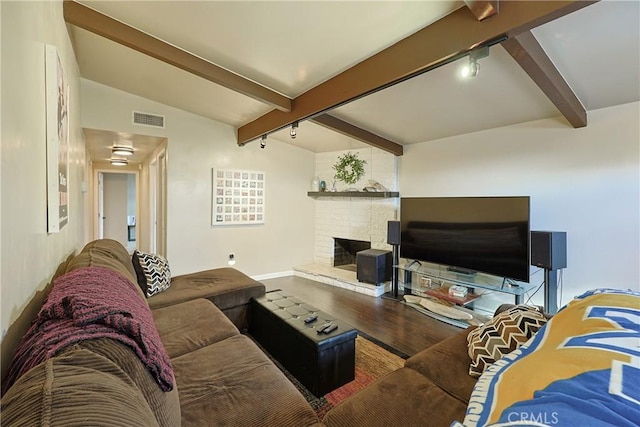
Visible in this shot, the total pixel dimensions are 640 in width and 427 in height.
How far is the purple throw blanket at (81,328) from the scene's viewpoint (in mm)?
768

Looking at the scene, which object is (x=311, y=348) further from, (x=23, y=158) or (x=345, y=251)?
(x=345, y=251)

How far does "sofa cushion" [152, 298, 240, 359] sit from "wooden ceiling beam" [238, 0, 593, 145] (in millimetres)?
2046

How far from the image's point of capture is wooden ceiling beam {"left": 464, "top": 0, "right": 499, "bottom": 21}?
1507mm

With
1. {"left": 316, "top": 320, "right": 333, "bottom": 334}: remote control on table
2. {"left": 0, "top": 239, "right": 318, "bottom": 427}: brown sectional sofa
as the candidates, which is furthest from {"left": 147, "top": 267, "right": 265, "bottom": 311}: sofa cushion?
{"left": 316, "top": 320, "right": 333, "bottom": 334}: remote control on table

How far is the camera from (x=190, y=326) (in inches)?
78.3

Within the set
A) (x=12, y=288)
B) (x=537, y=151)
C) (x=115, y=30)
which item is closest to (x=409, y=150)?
(x=537, y=151)

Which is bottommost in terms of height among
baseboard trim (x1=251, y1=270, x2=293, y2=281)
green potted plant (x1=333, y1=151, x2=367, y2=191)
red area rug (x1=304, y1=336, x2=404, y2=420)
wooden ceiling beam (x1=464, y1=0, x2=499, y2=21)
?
red area rug (x1=304, y1=336, x2=404, y2=420)

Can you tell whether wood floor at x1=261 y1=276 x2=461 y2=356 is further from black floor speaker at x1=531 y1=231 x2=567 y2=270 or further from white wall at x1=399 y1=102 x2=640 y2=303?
white wall at x1=399 y1=102 x2=640 y2=303

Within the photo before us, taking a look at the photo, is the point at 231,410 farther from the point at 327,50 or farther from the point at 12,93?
the point at 327,50

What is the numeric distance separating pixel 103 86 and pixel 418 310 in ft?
15.9

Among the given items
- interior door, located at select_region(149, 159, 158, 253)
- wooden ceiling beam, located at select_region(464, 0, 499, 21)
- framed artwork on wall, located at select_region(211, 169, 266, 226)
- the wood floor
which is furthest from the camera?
interior door, located at select_region(149, 159, 158, 253)

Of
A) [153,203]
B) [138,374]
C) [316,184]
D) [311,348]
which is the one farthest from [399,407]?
[153,203]

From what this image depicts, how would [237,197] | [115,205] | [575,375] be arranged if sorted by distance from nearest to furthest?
[575,375]
[237,197]
[115,205]

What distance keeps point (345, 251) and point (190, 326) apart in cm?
386
